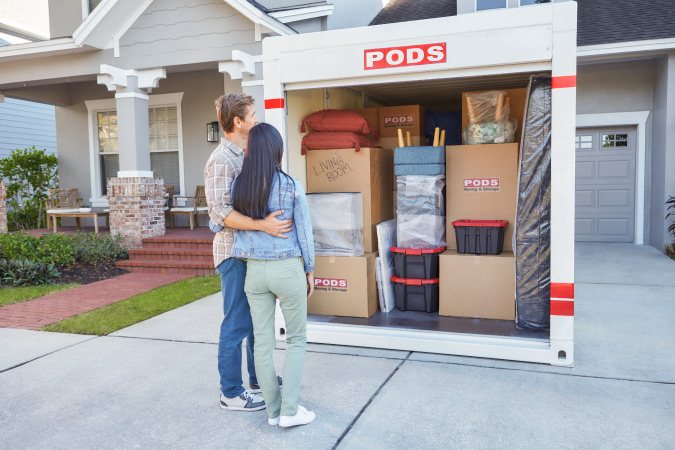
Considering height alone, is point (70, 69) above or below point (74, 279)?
above

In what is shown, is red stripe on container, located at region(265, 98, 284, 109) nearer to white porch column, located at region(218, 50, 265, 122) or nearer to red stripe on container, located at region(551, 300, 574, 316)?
red stripe on container, located at region(551, 300, 574, 316)

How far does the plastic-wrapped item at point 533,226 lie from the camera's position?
13.8ft

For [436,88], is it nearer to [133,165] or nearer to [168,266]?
[168,266]

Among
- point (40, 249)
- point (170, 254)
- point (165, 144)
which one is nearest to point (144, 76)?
point (165, 144)

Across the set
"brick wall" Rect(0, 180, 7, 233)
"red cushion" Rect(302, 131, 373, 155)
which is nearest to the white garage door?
"red cushion" Rect(302, 131, 373, 155)

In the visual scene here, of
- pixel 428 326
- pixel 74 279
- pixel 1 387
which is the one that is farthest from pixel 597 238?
pixel 1 387

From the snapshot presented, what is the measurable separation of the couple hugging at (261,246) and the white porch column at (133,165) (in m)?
6.22

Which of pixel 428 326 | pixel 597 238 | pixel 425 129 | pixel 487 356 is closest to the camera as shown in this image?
pixel 487 356

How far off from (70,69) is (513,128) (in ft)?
25.7

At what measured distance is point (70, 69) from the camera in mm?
9391

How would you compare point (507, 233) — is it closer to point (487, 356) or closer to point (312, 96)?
point (487, 356)

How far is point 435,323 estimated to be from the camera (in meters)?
4.56

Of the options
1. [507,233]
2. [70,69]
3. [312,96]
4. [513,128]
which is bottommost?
[507,233]

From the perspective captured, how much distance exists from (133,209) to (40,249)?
145 cm
